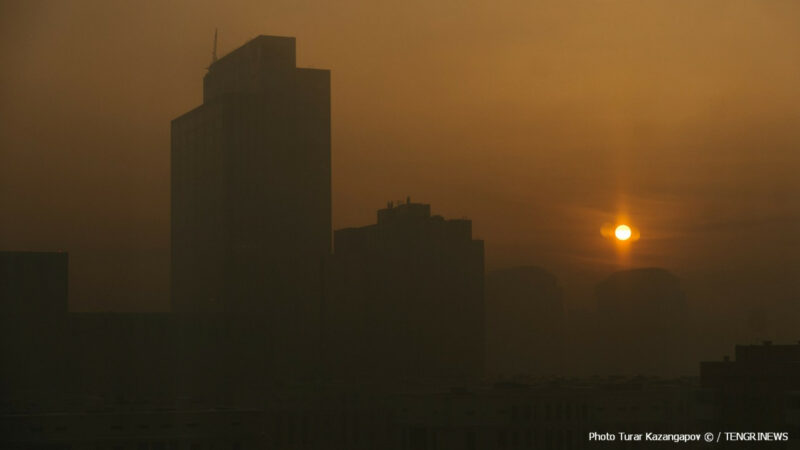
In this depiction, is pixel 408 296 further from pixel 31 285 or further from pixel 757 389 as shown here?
pixel 757 389

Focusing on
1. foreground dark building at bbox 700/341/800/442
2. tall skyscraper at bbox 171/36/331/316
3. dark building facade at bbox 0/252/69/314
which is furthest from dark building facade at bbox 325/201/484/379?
foreground dark building at bbox 700/341/800/442

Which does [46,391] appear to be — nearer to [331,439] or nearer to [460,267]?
[331,439]

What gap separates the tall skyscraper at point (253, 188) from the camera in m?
74.7

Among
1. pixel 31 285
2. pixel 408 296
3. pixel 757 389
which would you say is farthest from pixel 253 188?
pixel 757 389

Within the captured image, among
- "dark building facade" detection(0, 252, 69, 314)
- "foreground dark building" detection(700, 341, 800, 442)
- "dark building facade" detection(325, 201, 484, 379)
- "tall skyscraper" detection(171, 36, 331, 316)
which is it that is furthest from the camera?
"dark building facade" detection(325, 201, 484, 379)

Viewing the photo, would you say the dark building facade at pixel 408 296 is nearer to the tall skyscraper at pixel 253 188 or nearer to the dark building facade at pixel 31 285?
the tall skyscraper at pixel 253 188

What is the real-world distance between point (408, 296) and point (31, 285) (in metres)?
32.3

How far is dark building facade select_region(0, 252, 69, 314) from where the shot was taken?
59.4 m

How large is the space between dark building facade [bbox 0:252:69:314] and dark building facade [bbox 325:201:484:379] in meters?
21.0

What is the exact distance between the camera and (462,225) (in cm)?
8306

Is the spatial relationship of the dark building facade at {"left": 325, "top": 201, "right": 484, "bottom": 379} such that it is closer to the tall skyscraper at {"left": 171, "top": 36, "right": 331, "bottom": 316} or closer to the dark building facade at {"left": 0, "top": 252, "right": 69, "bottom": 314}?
the tall skyscraper at {"left": 171, "top": 36, "right": 331, "bottom": 316}

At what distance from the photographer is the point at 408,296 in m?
85.9

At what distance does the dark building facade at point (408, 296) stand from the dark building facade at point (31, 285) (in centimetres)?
2095

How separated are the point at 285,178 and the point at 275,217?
313 cm
